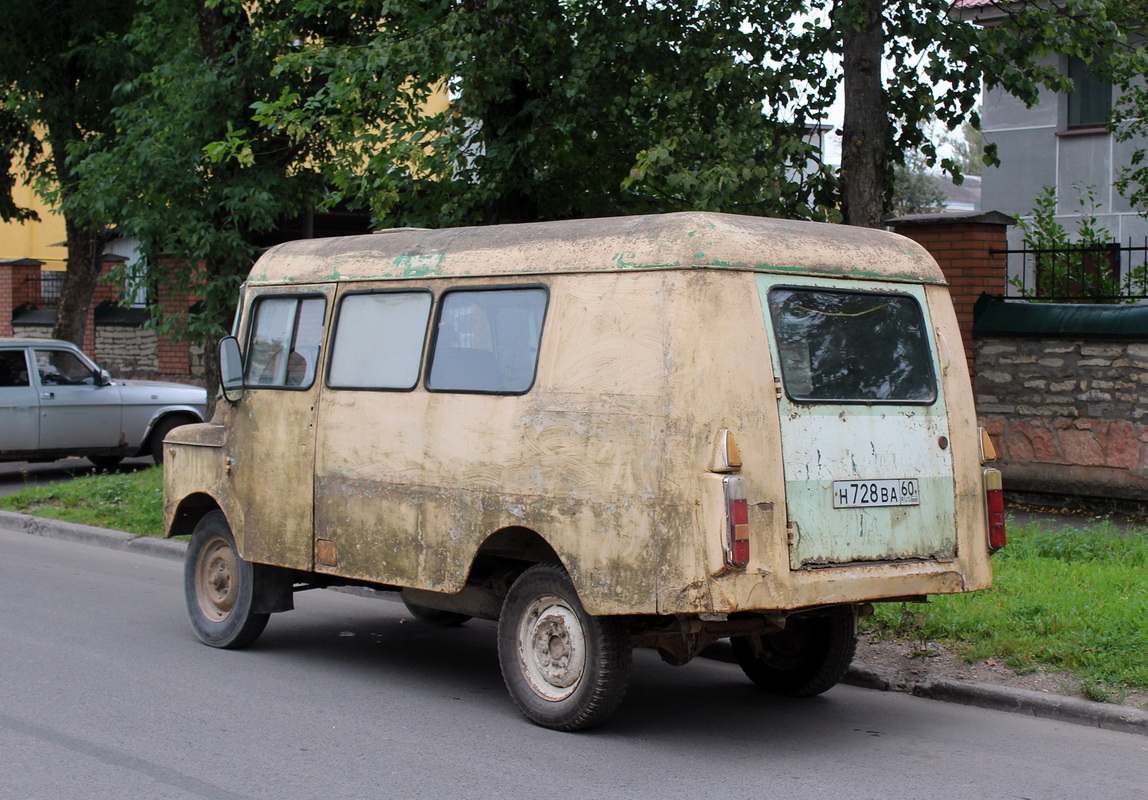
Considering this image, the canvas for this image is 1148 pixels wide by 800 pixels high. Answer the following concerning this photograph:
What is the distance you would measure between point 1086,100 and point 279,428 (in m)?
16.7

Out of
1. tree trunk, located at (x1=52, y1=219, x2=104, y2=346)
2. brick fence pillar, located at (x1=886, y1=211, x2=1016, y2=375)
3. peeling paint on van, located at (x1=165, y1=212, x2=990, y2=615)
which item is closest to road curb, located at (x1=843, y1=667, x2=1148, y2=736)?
peeling paint on van, located at (x1=165, y1=212, x2=990, y2=615)

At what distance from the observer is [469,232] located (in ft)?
22.5

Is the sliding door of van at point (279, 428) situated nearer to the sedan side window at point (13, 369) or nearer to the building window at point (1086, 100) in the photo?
the sedan side window at point (13, 369)

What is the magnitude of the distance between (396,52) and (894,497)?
611 cm

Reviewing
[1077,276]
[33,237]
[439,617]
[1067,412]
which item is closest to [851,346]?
[439,617]

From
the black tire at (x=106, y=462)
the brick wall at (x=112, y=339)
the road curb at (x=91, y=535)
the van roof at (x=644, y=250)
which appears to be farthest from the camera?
the brick wall at (x=112, y=339)

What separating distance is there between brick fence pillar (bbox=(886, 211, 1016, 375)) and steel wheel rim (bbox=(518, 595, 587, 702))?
7326 mm

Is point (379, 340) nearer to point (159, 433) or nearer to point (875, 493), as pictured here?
point (875, 493)

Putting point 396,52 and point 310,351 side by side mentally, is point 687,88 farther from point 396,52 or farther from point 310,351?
point 310,351

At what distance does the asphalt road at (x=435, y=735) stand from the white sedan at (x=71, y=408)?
8.83 meters

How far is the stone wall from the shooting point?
1141 cm

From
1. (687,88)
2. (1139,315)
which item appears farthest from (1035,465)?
(687,88)

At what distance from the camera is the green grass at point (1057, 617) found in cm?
689

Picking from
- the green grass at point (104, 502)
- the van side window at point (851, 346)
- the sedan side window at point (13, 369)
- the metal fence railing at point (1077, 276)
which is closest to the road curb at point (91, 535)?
the green grass at point (104, 502)
